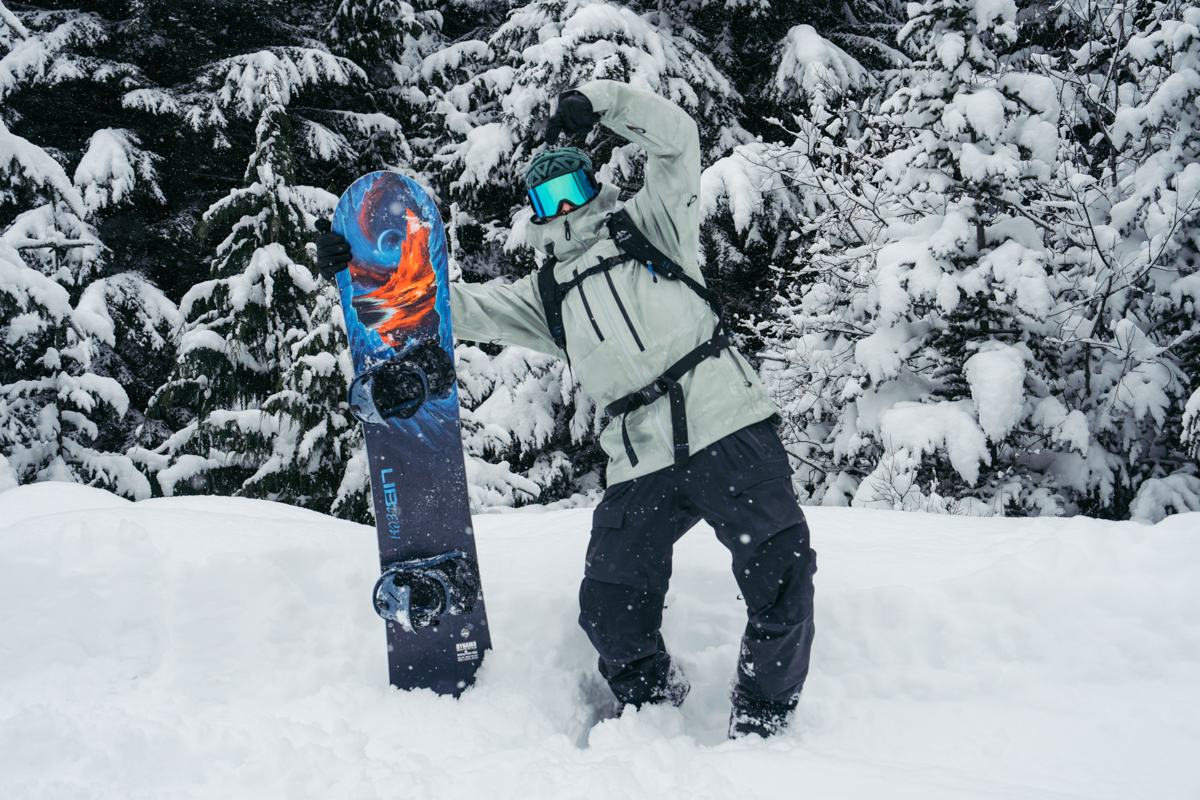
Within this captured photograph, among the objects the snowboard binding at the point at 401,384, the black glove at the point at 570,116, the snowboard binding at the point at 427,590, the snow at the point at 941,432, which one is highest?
the black glove at the point at 570,116

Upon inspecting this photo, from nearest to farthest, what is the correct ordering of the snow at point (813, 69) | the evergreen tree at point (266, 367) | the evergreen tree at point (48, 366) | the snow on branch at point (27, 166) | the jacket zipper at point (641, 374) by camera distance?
the jacket zipper at point (641, 374)
the evergreen tree at point (266, 367)
the evergreen tree at point (48, 366)
the snow on branch at point (27, 166)
the snow at point (813, 69)

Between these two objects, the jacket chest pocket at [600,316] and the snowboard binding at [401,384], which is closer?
the jacket chest pocket at [600,316]

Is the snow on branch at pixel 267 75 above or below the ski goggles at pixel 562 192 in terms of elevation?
above

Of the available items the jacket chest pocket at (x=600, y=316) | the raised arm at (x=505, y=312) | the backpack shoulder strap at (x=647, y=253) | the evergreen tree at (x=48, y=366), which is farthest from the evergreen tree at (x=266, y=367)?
the backpack shoulder strap at (x=647, y=253)

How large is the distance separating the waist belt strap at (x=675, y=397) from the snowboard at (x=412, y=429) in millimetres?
729

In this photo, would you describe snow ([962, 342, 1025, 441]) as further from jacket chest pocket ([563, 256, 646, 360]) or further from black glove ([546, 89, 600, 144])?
black glove ([546, 89, 600, 144])

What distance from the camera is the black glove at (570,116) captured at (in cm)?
A: 209

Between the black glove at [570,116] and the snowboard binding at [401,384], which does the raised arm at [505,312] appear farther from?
the black glove at [570,116]

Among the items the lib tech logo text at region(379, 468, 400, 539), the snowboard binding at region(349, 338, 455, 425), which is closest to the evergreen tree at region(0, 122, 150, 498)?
the snowboard binding at region(349, 338, 455, 425)

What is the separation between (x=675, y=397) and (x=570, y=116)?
2.96ft

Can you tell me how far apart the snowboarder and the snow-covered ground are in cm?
26

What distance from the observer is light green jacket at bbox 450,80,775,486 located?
2143 millimetres

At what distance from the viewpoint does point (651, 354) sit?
2.19 metres

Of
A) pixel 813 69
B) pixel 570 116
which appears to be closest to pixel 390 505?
pixel 570 116
